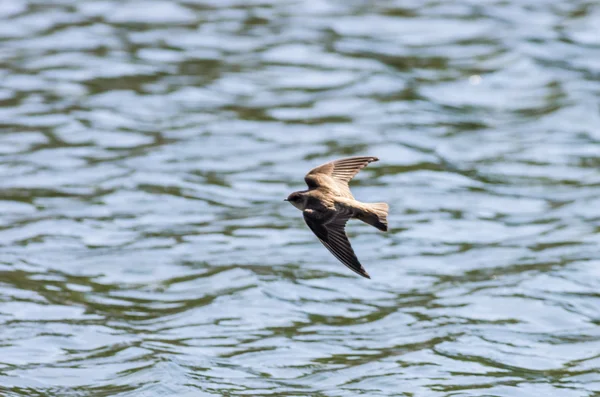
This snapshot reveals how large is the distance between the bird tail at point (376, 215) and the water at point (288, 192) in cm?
185

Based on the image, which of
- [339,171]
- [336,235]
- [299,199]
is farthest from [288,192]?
[336,235]

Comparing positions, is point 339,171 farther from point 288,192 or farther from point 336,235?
point 288,192

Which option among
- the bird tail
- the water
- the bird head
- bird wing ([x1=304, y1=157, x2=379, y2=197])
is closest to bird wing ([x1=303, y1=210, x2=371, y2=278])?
the bird tail

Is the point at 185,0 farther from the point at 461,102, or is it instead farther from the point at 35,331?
the point at 35,331

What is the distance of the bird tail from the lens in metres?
6.70

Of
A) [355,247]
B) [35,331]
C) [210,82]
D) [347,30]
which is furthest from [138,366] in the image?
[347,30]

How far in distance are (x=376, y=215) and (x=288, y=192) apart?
4838 mm

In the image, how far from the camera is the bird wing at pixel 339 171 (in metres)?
7.64

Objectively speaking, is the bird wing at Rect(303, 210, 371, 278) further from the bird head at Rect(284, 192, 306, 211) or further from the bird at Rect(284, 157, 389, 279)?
the bird head at Rect(284, 192, 306, 211)

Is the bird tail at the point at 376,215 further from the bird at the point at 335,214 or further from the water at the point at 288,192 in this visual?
the water at the point at 288,192

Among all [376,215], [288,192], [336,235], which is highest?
[376,215]

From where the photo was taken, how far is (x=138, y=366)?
8.74m

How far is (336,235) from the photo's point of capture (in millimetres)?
6883

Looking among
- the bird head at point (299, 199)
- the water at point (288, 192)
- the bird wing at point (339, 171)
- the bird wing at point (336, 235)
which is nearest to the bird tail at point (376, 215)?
the bird wing at point (336, 235)
